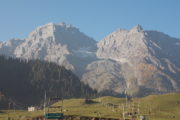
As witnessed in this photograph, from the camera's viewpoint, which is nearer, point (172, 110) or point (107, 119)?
point (107, 119)

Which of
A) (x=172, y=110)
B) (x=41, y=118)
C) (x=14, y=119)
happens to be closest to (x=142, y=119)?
(x=41, y=118)

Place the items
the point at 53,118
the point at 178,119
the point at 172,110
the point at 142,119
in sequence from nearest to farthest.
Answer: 1. the point at 53,118
2. the point at 142,119
3. the point at 178,119
4. the point at 172,110

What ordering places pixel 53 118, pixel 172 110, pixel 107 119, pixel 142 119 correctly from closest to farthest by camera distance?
pixel 53 118 → pixel 142 119 → pixel 107 119 → pixel 172 110

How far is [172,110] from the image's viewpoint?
7820 inches

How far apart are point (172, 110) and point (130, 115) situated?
59150 millimetres

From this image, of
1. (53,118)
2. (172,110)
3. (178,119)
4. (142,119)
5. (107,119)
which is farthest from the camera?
(172,110)

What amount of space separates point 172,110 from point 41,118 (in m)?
92.6

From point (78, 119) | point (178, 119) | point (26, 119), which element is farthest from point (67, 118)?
point (178, 119)

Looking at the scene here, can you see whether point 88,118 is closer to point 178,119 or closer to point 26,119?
point 26,119

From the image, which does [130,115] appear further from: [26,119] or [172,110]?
[172,110]

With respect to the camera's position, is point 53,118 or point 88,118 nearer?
point 53,118

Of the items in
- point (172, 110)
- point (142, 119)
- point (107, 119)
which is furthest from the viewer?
point (172, 110)

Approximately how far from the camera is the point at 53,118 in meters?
108

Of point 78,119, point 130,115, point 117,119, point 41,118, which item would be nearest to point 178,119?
point 130,115
